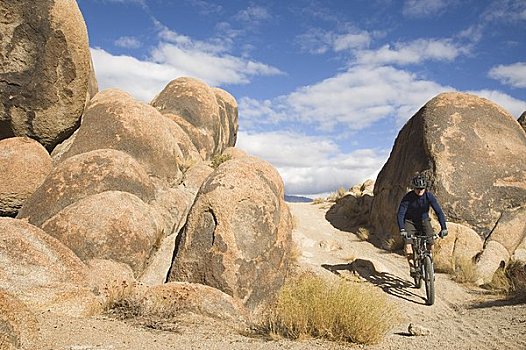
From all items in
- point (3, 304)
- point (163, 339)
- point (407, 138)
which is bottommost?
point (163, 339)

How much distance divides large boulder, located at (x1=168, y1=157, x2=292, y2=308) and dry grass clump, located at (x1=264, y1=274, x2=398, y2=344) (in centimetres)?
160

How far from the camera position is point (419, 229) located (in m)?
8.31

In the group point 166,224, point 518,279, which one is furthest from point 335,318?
point 166,224

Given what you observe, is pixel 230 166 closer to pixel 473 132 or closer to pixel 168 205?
pixel 168 205

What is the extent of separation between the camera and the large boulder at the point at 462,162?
1179cm

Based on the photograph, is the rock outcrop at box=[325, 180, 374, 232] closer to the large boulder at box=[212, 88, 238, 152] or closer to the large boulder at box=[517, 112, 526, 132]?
the large boulder at box=[517, 112, 526, 132]

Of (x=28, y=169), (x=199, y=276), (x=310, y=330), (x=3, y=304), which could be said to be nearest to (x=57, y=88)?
(x=28, y=169)

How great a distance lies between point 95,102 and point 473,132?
1146cm

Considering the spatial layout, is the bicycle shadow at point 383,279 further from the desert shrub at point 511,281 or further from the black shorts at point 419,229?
the desert shrub at point 511,281

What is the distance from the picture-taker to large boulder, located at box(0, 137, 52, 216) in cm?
904

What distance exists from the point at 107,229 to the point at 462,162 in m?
10.0

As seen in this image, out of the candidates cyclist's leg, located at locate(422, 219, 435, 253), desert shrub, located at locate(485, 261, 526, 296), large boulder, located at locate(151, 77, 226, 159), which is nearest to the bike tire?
cyclist's leg, located at locate(422, 219, 435, 253)

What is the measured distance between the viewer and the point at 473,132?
510 inches

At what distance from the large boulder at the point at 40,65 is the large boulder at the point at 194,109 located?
10108 mm
